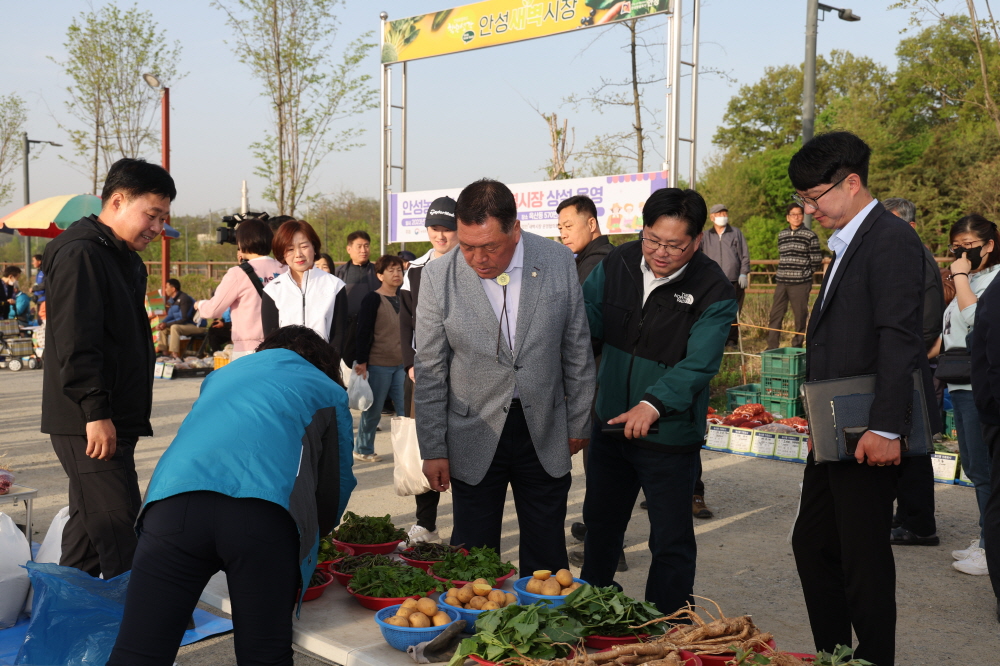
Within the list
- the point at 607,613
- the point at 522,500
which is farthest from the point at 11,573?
the point at 607,613

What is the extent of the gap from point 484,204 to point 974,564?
152 inches

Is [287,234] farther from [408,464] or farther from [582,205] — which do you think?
[582,205]

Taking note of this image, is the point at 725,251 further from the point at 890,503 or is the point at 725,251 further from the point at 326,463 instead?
the point at 326,463

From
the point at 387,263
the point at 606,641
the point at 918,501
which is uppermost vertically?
the point at 387,263

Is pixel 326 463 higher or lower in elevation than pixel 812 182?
lower

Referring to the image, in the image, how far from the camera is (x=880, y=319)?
2676 mm

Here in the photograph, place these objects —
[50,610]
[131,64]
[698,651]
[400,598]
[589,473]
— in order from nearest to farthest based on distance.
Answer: [698,651], [400,598], [50,610], [589,473], [131,64]

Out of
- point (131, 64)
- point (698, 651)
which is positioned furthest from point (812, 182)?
point (131, 64)

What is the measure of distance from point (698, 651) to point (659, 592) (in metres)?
1.08

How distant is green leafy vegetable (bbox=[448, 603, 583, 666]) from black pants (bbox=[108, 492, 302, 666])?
1.85 feet

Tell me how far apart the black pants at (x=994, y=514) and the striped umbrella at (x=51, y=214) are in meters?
11.5

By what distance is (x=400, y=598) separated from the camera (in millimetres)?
2744

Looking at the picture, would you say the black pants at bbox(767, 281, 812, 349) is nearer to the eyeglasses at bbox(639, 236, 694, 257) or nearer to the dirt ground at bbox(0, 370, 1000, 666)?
the dirt ground at bbox(0, 370, 1000, 666)

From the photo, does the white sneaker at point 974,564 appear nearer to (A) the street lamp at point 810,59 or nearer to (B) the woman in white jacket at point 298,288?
(B) the woman in white jacket at point 298,288
